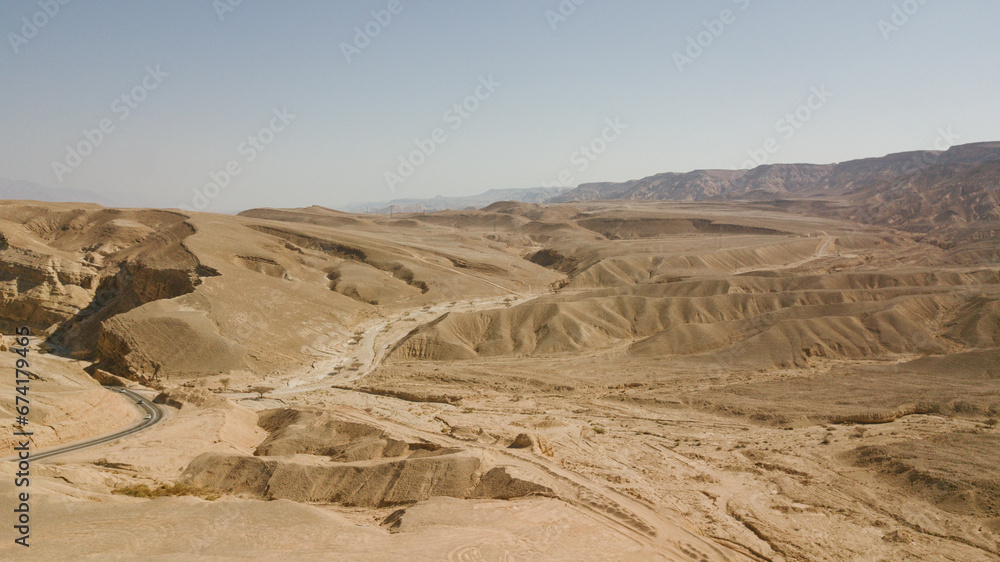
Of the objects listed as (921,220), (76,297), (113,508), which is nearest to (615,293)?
(113,508)

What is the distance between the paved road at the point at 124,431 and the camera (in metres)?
21.8

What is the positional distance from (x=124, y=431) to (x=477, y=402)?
18.0m

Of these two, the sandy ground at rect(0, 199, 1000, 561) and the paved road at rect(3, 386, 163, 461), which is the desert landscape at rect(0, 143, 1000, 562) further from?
the paved road at rect(3, 386, 163, 461)

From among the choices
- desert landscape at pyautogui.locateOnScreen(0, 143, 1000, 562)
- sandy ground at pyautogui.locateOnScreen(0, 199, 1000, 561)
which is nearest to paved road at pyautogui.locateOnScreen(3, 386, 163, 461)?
desert landscape at pyautogui.locateOnScreen(0, 143, 1000, 562)

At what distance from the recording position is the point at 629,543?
616 inches

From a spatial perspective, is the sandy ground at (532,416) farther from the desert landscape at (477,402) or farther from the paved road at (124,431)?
the paved road at (124,431)

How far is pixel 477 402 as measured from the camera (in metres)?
33.4

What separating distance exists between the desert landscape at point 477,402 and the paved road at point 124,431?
52cm

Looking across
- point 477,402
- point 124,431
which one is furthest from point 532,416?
point 124,431

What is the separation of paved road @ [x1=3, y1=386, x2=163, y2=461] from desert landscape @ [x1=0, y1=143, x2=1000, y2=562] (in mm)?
521

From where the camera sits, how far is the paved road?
21750 mm

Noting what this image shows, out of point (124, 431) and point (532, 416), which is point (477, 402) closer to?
point (532, 416)

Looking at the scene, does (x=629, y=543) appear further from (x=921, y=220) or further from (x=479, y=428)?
(x=921, y=220)

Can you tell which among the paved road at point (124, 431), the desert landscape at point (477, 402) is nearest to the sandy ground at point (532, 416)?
the desert landscape at point (477, 402)
